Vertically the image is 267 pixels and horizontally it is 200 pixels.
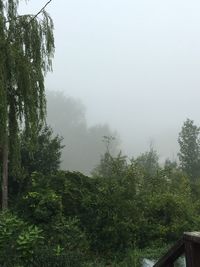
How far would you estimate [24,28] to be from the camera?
16.1 meters

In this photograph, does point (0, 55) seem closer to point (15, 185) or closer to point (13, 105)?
point (13, 105)

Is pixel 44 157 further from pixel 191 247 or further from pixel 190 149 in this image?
pixel 190 149

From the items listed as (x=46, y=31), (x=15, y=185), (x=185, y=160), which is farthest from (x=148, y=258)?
(x=185, y=160)

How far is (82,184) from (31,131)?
7.46ft

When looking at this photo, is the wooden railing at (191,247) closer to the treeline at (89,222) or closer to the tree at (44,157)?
the treeline at (89,222)

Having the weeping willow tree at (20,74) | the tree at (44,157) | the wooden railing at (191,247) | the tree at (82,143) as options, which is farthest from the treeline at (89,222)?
the tree at (82,143)

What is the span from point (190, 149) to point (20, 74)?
3889 cm

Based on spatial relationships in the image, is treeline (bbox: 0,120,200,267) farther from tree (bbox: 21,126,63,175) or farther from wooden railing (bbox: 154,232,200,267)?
wooden railing (bbox: 154,232,200,267)

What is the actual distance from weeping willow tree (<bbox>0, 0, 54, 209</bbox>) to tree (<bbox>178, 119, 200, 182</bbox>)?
33860 mm

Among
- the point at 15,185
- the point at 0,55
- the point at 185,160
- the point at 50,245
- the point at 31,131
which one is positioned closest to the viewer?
the point at 50,245

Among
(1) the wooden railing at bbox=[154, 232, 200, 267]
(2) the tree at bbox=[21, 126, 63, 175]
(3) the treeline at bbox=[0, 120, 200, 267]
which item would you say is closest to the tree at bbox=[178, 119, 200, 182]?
(2) the tree at bbox=[21, 126, 63, 175]

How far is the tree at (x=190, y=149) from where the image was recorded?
49803 millimetres

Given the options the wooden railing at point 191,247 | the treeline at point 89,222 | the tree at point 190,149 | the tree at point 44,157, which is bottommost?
the wooden railing at point 191,247

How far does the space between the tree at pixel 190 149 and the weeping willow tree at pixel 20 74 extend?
33860 millimetres
